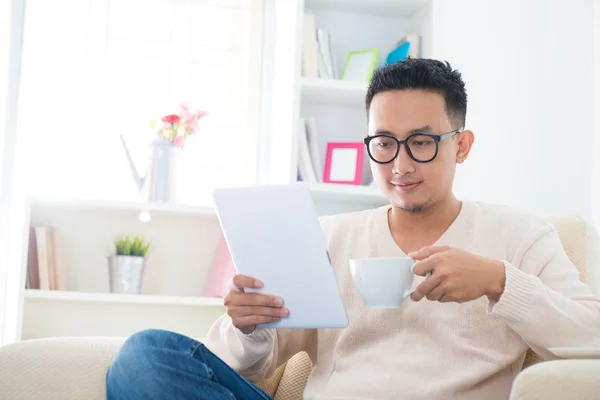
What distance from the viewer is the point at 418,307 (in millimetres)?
1534

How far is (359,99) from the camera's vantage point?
10.2ft

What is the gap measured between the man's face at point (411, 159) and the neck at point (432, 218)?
24 mm

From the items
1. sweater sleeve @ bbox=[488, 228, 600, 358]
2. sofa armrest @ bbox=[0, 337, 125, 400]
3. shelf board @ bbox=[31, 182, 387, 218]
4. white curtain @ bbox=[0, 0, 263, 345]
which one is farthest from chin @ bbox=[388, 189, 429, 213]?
white curtain @ bbox=[0, 0, 263, 345]

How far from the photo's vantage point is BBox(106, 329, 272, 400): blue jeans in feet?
4.24

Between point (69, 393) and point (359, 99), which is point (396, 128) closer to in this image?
point (69, 393)

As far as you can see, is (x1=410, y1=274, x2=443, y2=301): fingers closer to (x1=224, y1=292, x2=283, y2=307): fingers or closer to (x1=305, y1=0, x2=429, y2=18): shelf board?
(x1=224, y1=292, x2=283, y2=307): fingers

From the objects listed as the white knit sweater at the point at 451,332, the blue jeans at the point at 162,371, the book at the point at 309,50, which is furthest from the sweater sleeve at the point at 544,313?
the book at the point at 309,50

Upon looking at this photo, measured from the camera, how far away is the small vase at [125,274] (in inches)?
114

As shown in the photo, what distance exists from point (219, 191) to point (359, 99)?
70.8 inches

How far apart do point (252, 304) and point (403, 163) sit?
0.42m

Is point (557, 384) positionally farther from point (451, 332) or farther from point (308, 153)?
point (308, 153)

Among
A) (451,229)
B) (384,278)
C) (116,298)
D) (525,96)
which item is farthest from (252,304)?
(525,96)

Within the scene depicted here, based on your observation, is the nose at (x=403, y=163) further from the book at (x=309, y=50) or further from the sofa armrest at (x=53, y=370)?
the book at (x=309, y=50)

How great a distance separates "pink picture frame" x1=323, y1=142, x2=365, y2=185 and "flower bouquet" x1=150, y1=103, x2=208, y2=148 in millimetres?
534
